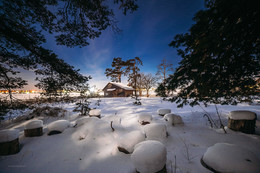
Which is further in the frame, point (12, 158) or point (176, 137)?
point (176, 137)

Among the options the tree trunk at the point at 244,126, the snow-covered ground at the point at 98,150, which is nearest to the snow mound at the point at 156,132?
the snow-covered ground at the point at 98,150

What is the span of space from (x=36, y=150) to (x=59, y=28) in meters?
4.44

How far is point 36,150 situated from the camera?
9.24ft

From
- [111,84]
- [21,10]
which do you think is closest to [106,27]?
[21,10]

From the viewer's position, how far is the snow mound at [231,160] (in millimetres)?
1302

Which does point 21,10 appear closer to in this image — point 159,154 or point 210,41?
point 210,41

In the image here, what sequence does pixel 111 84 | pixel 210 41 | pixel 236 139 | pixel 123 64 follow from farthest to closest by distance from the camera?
1. pixel 111 84
2. pixel 123 64
3. pixel 236 139
4. pixel 210 41

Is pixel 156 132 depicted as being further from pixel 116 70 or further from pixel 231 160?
pixel 116 70

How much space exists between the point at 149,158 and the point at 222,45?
8.24 feet

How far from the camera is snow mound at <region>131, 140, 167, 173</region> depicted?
1.61 metres

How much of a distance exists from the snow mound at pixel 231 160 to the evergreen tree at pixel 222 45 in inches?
53.3

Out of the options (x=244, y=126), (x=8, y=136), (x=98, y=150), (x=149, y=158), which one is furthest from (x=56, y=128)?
(x=244, y=126)

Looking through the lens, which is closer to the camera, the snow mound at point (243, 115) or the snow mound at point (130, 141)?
the snow mound at point (130, 141)

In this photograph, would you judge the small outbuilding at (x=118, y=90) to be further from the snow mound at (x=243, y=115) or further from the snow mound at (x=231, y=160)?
the snow mound at (x=231, y=160)
